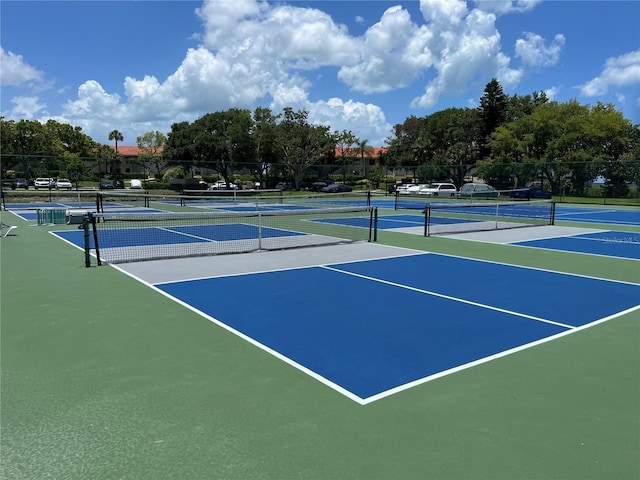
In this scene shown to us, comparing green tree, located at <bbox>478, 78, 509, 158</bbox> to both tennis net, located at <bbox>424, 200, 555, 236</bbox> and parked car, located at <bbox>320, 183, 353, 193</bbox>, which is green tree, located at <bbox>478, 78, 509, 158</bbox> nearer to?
parked car, located at <bbox>320, 183, 353, 193</bbox>

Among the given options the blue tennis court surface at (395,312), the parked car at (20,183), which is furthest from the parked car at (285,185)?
the blue tennis court surface at (395,312)

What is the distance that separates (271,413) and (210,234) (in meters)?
14.6

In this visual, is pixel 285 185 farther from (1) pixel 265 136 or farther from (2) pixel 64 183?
(2) pixel 64 183

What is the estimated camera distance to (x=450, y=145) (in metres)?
76.6

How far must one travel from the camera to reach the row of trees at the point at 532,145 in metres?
44.8

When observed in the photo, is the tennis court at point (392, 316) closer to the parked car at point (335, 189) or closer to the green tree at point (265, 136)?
the parked car at point (335, 189)

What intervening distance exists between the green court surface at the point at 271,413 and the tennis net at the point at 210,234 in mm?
5532

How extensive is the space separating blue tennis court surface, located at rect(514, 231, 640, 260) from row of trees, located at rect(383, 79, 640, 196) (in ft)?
85.5

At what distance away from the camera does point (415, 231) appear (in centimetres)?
2011

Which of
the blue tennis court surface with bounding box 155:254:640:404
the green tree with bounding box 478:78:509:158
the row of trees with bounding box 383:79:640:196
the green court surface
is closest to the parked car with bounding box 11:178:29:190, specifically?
Result: the row of trees with bounding box 383:79:640:196

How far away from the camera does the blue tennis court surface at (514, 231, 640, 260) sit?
15125mm

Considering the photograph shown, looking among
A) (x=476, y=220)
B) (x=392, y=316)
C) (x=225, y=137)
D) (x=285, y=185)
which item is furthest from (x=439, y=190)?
(x=392, y=316)

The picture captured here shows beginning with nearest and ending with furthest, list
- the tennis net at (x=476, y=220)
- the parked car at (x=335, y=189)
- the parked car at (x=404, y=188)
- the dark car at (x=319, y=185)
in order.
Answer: the tennis net at (x=476, y=220) → the parked car at (x=404, y=188) → the parked car at (x=335, y=189) → the dark car at (x=319, y=185)

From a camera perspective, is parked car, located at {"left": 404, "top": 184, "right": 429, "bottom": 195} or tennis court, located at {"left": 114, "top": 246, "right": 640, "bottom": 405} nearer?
tennis court, located at {"left": 114, "top": 246, "right": 640, "bottom": 405}
